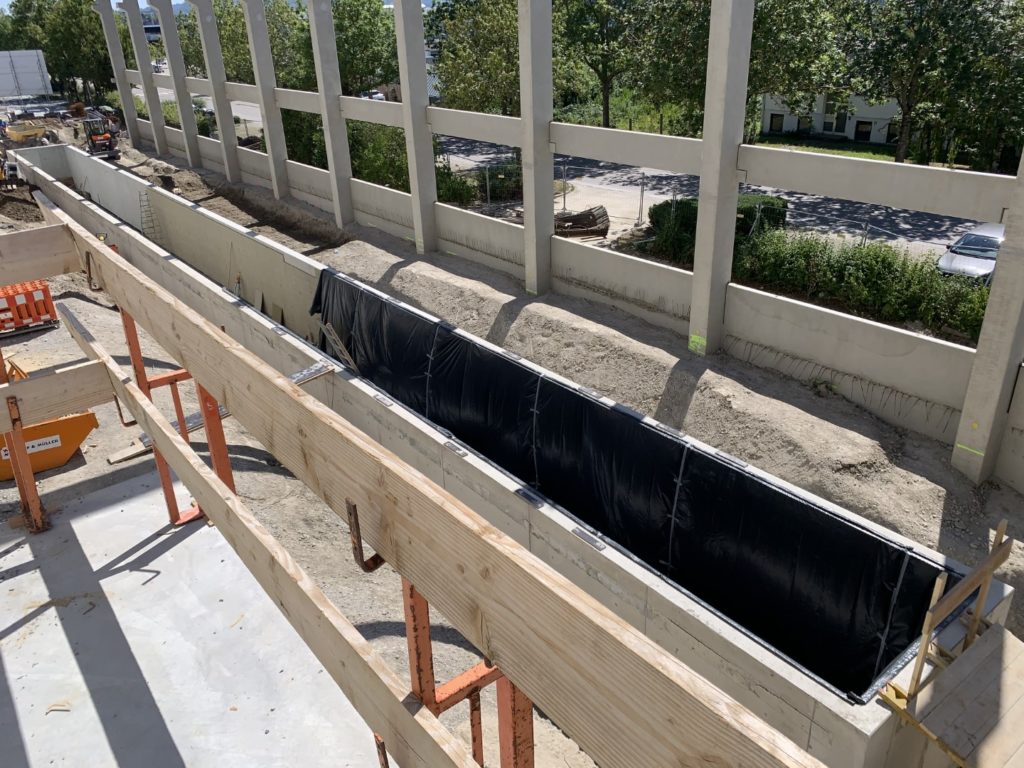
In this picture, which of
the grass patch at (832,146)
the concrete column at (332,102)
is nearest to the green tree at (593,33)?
the grass patch at (832,146)

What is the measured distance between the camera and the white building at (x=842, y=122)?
40094 millimetres

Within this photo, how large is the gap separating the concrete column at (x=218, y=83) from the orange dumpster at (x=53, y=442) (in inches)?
821

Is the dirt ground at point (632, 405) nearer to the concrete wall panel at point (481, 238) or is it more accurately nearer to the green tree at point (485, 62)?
the concrete wall panel at point (481, 238)

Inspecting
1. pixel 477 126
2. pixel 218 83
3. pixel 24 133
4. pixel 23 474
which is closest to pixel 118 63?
pixel 24 133

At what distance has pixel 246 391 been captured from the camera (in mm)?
4355

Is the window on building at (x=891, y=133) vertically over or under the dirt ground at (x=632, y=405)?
over

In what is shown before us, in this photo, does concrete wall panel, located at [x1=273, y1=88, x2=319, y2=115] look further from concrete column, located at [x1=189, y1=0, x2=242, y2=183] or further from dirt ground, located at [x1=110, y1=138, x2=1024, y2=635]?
dirt ground, located at [x1=110, y1=138, x2=1024, y2=635]

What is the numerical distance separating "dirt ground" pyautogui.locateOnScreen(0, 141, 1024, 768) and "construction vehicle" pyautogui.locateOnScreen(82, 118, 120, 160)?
19876 millimetres

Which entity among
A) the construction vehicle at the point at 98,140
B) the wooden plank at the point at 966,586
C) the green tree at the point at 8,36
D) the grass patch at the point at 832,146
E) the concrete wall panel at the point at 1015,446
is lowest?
the grass patch at the point at 832,146

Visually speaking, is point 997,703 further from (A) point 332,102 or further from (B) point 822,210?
(B) point 822,210

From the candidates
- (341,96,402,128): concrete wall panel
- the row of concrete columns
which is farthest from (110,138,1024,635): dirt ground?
(341,96,402,128): concrete wall panel

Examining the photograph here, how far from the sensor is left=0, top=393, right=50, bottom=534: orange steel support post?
8.05 m

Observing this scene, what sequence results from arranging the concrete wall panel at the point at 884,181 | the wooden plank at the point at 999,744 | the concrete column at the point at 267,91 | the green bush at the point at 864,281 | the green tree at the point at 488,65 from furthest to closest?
the green tree at the point at 488,65
the concrete column at the point at 267,91
the green bush at the point at 864,281
the concrete wall panel at the point at 884,181
the wooden plank at the point at 999,744

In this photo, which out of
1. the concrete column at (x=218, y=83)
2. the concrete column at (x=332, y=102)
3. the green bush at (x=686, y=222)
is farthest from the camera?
the concrete column at (x=218, y=83)
